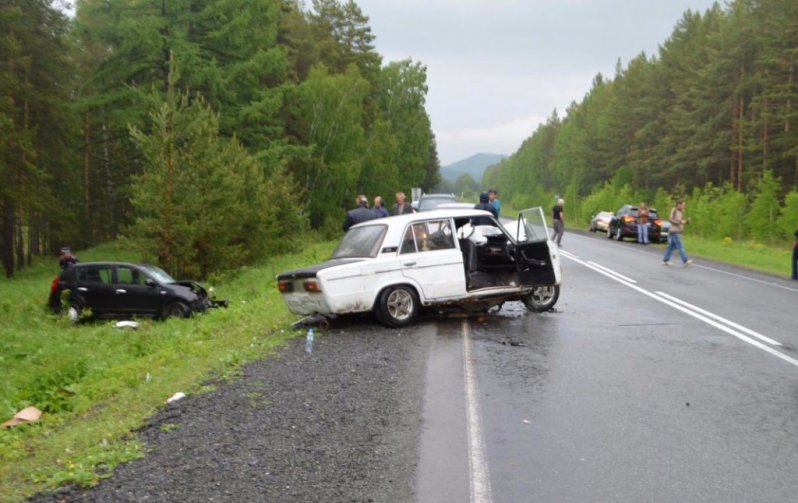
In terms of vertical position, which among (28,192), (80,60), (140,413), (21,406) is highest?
(80,60)

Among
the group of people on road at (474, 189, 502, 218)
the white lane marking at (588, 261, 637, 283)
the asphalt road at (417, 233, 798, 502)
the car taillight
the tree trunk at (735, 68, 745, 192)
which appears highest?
the tree trunk at (735, 68, 745, 192)

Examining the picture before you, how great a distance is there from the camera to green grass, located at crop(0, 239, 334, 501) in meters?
5.60

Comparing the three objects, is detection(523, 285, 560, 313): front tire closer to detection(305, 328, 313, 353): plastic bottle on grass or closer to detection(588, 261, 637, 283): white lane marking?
detection(305, 328, 313, 353): plastic bottle on grass

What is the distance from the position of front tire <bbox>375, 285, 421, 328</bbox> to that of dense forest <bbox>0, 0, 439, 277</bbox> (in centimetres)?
1303

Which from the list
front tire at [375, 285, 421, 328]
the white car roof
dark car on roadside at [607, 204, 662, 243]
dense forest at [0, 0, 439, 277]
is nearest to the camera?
front tire at [375, 285, 421, 328]

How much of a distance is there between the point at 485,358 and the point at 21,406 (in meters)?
6.27

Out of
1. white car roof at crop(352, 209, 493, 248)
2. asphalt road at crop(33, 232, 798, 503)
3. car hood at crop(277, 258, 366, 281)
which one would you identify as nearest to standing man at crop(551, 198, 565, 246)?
white car roof at crop(352, 209, 493, 248)

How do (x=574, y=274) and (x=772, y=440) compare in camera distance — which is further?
(x=574, y=274)

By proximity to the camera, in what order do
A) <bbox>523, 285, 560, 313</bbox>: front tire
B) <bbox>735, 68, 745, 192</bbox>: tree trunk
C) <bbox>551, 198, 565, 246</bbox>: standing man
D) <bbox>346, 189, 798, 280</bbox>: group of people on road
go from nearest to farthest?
<bbox>523, 285, 560, 313</bbox>: front tire < <bbox>346, 189, 798, 280</bbox>: group of people on road < <bbox>551, 198, 565, 246</bbox>: standing man < <bbox>735, 68, 745, 192</bbox>: tree trunk

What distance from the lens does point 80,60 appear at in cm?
5116

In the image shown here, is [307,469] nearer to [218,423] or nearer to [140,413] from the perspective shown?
[218,423]

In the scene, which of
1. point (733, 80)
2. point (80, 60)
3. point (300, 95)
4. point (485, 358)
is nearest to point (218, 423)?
point (485, 358)

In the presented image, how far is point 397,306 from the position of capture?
1134cm

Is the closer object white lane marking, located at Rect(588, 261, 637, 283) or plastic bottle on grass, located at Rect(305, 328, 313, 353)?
plastic bottle on grass, located at Rect(305, 328, 313, 353)
